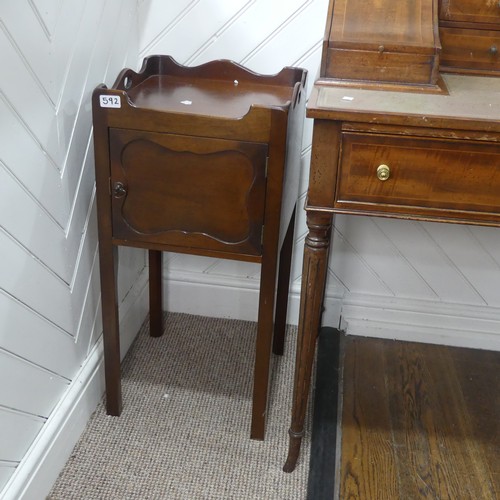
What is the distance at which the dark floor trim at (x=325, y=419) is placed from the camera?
4.41 ft

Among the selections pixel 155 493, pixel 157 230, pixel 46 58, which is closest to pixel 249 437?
pixel 155 493

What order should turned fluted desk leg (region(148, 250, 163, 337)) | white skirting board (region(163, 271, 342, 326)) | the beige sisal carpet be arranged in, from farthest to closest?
white skirting board (region(163, 271, 342, 326)) → turned fluted desk leg (region(148, 250, 163, 337)) → the beige sisal carpet

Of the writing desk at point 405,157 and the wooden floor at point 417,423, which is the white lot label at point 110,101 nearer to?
the writing desk at point 405,157

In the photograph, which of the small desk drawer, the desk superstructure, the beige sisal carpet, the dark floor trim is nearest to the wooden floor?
the dark floor trim

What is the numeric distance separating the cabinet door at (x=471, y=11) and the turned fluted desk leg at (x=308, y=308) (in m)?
0.59

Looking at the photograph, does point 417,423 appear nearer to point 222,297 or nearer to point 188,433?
point 188,433

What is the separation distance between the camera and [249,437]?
1.46 meters

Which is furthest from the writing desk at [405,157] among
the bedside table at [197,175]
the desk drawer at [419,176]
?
the bedside table at [197,175]

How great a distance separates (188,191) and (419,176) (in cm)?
44

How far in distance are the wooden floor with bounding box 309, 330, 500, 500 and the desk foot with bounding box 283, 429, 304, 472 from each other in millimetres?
82

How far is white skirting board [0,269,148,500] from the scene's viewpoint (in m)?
1.20

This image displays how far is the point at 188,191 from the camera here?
1247 millimetres

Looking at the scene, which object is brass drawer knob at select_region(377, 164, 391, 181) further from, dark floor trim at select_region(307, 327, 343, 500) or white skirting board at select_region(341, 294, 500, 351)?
white skirting board at select_region(341, 294, 500, 351)

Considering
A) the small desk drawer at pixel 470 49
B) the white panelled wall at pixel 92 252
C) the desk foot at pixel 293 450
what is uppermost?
the small desk drawer at pixel 470 49
